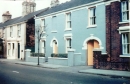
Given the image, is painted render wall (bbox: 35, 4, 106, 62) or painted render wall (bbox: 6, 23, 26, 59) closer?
painted render wall (bbox: 35, 4, 106, 62)

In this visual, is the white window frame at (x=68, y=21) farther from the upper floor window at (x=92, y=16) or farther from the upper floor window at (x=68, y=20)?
the upper floor window at (x=92, y=16)

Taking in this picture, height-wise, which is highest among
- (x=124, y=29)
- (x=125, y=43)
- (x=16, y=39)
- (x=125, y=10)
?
(x=125, y=10)

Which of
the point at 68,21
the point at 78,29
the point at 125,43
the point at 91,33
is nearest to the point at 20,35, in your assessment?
the point at 68,21

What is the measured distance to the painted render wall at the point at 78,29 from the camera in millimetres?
18000

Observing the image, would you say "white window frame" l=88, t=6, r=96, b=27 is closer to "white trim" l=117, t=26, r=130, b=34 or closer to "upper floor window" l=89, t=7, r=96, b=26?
"upper floor window" l=89, t=7, r=96, b=26

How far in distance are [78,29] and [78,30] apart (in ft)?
0.35

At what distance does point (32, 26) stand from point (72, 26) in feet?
34.9

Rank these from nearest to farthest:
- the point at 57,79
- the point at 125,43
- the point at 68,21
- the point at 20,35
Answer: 1. the point at 57,79
2. the point at 125,43
3. the point at 68,21
4. the point at 20,35

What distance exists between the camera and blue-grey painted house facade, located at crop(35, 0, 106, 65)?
59.7 feet

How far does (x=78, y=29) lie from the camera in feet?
67.6

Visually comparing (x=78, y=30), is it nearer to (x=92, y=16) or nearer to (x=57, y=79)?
(x=92, y=16)

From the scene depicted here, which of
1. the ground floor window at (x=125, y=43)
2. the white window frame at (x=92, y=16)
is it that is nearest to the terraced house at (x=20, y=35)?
the white window frame at (x=92, y=16)

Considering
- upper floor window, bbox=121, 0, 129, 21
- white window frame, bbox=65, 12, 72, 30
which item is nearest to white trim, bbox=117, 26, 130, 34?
upper floor window, bbox=121, 0, 129, 21

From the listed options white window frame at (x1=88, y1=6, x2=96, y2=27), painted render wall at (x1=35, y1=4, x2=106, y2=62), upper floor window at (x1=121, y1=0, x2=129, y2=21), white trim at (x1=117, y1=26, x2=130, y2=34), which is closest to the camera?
white trim at (x1=117, y1=26, x2=130, y2=34)
